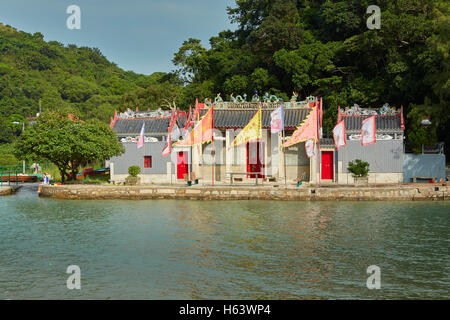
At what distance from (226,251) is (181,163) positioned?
20924 millimetres

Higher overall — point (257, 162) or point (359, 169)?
point (257, 162)

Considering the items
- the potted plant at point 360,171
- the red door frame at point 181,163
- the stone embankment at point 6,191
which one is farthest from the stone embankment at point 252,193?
the red door frame at point 181,163

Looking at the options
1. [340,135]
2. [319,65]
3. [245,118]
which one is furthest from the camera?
[319,65]

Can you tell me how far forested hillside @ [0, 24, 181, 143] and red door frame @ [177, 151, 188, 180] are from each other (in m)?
27.5

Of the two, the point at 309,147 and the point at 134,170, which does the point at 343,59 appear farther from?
the point at 134,170

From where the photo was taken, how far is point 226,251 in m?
17.3

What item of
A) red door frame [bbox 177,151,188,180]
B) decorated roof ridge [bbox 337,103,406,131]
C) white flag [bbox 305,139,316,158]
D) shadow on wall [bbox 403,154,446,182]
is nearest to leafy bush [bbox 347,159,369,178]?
white flag [bbox 305,139,316,158]

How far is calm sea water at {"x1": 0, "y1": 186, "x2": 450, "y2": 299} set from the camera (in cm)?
1311

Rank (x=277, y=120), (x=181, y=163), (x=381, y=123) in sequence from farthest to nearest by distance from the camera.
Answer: (x=181, y=163) → (x=381, y=123) → (x=277, y=120)

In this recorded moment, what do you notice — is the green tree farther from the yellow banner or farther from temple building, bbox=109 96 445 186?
the yellow banner

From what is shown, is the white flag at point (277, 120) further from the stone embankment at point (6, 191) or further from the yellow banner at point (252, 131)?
the stone embankment at point (6, 191)

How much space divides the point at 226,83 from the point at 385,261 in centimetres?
3716

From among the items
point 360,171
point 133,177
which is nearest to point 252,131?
point 360,171

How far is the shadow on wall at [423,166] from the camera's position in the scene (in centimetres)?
3425
